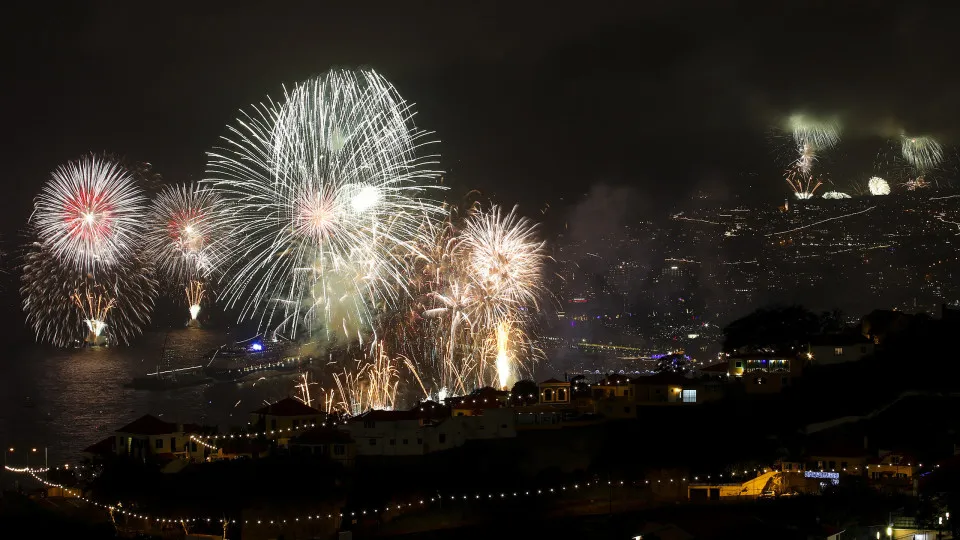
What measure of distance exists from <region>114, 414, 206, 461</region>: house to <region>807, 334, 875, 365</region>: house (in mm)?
21191

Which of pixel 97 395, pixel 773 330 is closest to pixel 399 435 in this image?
pixel 773 330

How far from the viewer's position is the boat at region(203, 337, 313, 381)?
79250 millimetres

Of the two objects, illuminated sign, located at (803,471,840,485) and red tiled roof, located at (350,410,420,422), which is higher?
red tiled roof, located at (350,410,420,422)

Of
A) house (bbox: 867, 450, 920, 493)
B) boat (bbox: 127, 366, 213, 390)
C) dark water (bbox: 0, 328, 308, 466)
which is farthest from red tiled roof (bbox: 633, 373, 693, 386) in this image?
boat (bbox: 127, 366, 213, 390)

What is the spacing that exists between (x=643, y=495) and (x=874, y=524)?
6163 millimetres

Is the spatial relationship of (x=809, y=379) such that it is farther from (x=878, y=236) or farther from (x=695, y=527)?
(x=878, y=236)

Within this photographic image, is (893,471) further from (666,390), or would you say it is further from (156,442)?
(156,442)

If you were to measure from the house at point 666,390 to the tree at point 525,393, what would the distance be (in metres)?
3.56

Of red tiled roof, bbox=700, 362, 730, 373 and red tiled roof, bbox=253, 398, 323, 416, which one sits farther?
red tiled roof, bbox=700, 362, 730, 373

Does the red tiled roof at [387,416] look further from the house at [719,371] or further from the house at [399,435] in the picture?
the house at [719,371]

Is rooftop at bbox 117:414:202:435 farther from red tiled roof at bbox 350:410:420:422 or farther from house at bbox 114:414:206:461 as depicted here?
red tiled roof at bbox 350:410:420:422

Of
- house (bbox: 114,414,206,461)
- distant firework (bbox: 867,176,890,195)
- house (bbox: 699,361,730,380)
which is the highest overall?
distant firework (bbox: 867,176,890,195)

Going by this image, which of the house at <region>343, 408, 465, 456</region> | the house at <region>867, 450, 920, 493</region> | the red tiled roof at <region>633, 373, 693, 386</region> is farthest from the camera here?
the red tiled roof at <region>633, 373, 693, 386</region>

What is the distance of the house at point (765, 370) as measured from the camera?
39.9 m
